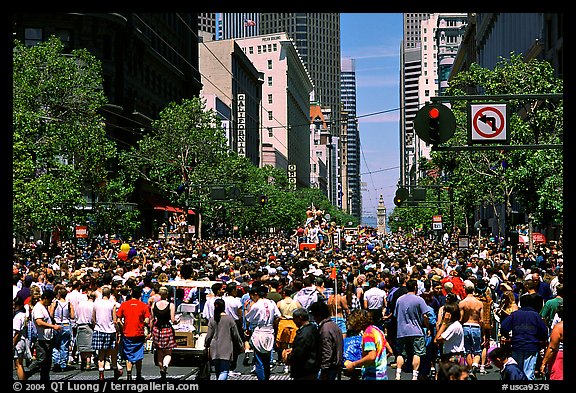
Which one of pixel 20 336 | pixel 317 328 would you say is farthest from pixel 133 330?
pixel 317 328

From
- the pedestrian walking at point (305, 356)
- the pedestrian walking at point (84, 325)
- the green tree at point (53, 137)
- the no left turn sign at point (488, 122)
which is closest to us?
the pedestrian walking at point (305, 356)

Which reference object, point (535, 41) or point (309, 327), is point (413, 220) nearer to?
point (535, 41)

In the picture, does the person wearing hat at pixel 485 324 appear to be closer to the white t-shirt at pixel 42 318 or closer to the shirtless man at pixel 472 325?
the shirtless man at pixel 472 325

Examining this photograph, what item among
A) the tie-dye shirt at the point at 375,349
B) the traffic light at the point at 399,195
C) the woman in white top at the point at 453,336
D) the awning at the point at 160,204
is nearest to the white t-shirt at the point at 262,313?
the woman in white top at the point at 453,336

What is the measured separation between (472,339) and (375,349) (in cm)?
474

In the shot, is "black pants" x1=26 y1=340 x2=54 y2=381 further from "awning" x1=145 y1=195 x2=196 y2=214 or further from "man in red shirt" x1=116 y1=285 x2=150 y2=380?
"awning" x1=145 y1=195 x2=196 y2=214

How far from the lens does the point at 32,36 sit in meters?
63.4

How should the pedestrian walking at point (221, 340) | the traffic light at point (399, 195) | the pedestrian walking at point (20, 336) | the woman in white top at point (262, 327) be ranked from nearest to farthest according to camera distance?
the pedestrian walking at point (221, 340), the woman in white top at point (262, 327), the pedestrian walking at point (20, 336), the traffic light at point (399, 195)

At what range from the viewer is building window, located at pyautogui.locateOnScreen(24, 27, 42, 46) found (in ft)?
207

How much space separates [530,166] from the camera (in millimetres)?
35406

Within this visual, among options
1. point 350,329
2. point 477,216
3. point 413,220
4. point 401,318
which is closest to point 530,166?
point 401,318

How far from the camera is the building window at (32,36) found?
6300 cm

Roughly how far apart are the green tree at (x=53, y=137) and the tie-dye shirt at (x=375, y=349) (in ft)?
87.3
